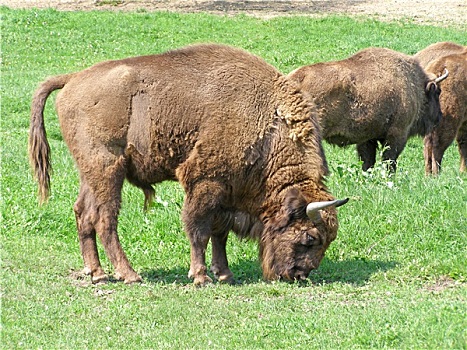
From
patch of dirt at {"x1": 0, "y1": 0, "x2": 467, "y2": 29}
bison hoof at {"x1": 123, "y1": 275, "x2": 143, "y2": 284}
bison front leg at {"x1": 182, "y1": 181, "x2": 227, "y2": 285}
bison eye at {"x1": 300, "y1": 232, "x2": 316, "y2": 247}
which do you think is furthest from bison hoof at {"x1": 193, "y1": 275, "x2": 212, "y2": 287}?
patch of dirt at {"x1": 0, "y1": 0, "x2": 467, "y2": 29}

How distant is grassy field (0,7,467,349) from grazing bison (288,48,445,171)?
105 centimetres

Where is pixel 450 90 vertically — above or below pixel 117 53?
above

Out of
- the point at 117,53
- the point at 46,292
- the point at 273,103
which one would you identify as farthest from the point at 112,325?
the point at 117,53

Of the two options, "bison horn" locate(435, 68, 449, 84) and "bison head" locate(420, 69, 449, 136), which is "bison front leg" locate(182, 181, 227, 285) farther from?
"bison horn" locate(435, 68, 449, 84)

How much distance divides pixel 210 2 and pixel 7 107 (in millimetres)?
14097

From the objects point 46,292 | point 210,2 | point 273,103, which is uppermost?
point 273,103

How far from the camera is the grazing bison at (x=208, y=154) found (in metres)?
7.97

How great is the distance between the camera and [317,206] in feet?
25.3

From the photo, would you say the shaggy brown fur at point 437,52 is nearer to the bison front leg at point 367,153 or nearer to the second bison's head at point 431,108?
the second bison's head at point 431,108

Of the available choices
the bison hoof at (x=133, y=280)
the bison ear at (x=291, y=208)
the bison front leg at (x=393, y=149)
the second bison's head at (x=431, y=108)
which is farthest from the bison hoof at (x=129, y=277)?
the second bison's head at (x=431, y=108)

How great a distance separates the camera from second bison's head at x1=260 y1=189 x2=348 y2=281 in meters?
7.93

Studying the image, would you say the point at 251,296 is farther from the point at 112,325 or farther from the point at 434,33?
the point at 434,33

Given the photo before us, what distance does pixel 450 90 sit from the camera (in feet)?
44.0

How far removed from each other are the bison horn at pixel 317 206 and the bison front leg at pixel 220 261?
100 cm
